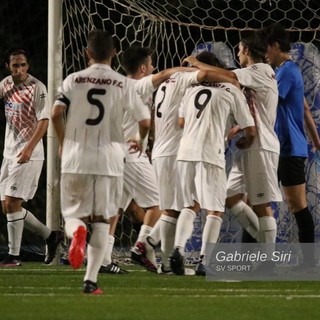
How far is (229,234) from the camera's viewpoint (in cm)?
1266

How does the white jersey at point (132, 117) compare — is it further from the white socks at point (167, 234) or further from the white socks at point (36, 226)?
the white socks at point (36, 226)

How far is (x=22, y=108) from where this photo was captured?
39.4 ft

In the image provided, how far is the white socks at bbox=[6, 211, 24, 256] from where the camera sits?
11969mm

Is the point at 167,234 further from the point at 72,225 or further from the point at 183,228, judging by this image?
the point at 72,225

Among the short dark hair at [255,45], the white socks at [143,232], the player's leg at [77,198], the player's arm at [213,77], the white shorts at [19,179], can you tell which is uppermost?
the short dark hair at [255,45]

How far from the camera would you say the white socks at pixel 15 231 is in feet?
39.3

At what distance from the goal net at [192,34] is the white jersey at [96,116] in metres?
3.65

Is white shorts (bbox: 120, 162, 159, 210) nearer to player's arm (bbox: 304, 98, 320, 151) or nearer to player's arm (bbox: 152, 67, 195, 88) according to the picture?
player's arm (bbox: 152, 67, 195, 88)

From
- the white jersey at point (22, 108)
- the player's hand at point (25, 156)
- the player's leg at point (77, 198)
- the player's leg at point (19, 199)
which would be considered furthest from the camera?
the player's leg at point (19, 199)

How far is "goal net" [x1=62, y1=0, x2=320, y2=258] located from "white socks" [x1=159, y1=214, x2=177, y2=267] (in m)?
1.63

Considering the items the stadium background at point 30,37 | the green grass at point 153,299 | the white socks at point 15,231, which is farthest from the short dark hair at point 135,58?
the stadium background at point 30,37

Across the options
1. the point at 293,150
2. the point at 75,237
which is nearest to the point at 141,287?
the point at 75,237

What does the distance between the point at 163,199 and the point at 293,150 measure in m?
1.06

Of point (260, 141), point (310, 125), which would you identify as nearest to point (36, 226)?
point (260, 141)
